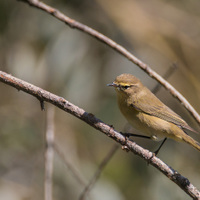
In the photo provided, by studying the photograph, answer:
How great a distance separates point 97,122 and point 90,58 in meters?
2.29

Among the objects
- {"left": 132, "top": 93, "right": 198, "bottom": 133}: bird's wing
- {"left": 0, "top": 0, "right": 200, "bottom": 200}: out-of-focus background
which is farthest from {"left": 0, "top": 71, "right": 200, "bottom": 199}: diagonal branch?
{"left": 0, "top": 0, "right": 200, "bottom": 200}: out-of-focus background

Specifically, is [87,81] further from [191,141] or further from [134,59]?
[134,59]

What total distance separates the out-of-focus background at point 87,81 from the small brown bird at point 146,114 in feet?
2.20

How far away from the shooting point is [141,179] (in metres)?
4.51

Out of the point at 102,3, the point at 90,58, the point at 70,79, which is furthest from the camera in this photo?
the point at 102,3

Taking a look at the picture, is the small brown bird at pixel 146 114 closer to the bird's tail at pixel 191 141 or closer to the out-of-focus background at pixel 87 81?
the bird's tail at pixel 191 141

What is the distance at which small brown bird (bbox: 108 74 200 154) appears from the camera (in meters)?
3.80

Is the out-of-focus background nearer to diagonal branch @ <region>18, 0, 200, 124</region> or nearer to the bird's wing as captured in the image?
the bird's wing

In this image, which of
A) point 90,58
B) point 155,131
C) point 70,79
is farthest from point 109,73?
point 155,131

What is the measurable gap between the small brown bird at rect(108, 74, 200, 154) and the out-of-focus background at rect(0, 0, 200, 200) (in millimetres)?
671

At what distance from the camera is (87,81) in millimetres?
4492

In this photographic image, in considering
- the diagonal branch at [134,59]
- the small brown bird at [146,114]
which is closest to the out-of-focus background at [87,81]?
the small brown bird at [146,114]

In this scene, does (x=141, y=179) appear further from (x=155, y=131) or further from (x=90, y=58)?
(x=90, y=58)

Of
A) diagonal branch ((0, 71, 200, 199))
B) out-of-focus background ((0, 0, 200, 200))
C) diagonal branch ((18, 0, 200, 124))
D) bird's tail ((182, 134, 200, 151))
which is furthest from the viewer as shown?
out-of-focus background ((0, 0, 200, 200))
